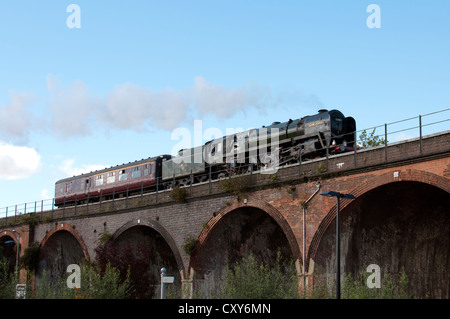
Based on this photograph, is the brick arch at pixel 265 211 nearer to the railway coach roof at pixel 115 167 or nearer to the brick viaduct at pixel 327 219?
the brick viaduct at pixel 327 219

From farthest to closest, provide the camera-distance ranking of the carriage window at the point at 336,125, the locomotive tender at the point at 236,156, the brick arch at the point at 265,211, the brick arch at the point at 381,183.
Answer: the locomotive tender at the point at 236,156, the carriage window at the point at 336,125, the brick arch at the point at 265,211, the brick arch at the point at 381,183

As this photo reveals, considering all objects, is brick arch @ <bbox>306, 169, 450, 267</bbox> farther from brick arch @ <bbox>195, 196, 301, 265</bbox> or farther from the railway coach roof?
the railway coach roof

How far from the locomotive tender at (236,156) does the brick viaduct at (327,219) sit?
142cm

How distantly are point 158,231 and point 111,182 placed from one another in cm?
1266

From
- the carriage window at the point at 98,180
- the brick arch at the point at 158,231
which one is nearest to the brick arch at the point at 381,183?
the brick arch at the point at 158,231

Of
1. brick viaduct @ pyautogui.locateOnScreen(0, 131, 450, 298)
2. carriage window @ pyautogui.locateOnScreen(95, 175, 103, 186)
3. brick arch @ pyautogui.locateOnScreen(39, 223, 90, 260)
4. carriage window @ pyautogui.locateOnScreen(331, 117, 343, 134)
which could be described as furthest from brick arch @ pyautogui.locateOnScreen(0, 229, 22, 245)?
carriage window @ pyautogui.locateOnScreen(331, 117, 343, 134)

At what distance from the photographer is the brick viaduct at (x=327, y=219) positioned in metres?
21.5

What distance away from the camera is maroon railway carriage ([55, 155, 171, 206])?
40469 millimetres

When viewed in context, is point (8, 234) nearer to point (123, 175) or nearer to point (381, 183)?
point (123, 175)

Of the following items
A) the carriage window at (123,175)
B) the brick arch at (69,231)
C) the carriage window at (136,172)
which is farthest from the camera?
the carriage window at (123,175)
